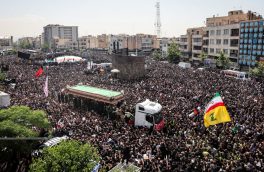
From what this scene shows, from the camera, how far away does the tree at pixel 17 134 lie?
12727 millimetres

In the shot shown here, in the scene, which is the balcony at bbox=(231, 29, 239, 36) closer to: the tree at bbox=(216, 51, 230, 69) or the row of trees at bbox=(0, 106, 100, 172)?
the tree at bbox=(216, 51, 230, 69)

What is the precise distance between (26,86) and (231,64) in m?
41.1

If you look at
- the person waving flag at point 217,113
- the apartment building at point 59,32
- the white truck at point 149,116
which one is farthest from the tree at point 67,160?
the apartment building at point 59,32

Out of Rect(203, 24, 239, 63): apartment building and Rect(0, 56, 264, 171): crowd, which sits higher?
Rect(203, 24, 239, 63): apartment building

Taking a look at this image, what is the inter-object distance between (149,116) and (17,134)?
9.43m

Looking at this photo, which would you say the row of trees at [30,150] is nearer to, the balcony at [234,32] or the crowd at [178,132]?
the crowd at [178,132]

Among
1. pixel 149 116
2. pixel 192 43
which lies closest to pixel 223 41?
pixel 192 43

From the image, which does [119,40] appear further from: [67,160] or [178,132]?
[67,160]

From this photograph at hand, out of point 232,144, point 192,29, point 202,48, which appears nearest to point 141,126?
point 232,144

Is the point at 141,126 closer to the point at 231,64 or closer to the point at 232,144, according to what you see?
the point at 232,144

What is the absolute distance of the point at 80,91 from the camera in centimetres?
2630

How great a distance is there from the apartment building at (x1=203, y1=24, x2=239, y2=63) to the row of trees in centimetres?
4995

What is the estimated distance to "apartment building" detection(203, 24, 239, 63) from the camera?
187 feet

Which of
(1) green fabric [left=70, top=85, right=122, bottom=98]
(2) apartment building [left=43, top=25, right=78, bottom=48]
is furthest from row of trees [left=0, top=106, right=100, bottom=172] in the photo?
(2) apartment building [left=43, top=25, right=78, bottom=48]
